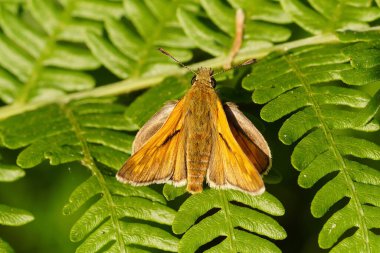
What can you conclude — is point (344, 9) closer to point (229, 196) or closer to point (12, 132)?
point (229, 196)

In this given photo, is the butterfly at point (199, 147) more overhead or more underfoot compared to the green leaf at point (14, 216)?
more overhead

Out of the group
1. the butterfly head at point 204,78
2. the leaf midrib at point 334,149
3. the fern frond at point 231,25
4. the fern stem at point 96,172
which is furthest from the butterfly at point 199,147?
the fern frond at point 231,25

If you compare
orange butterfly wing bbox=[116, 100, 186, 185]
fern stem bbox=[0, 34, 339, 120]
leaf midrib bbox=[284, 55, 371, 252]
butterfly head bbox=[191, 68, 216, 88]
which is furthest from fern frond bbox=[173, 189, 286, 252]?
fern stem bbox=[0, 34, 339, 120]

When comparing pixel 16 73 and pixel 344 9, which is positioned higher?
pixel 344 9

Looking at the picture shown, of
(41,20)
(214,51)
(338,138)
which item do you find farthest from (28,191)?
(338,138)

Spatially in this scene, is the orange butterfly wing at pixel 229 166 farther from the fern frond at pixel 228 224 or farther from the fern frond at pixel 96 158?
the fern frond at pixel 96 158

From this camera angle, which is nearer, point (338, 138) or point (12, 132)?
point (338, 138)

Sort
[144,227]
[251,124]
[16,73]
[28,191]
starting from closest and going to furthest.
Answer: [144,227] < [251,124] < [16,73] < [28,191]
